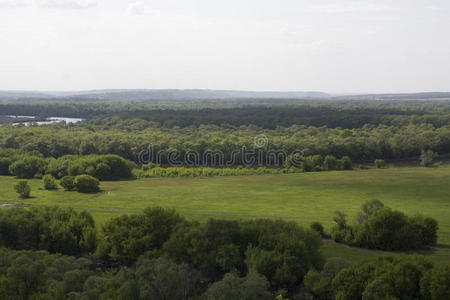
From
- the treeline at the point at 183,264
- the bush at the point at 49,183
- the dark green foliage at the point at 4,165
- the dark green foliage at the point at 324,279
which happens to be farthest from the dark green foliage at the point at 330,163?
the dark green foliage at the point at 324,279

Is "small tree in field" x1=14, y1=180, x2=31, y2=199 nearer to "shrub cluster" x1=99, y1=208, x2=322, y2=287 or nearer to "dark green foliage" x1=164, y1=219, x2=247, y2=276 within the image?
"shrub cluster" x1=99, y1=208, x2=322, y2=287

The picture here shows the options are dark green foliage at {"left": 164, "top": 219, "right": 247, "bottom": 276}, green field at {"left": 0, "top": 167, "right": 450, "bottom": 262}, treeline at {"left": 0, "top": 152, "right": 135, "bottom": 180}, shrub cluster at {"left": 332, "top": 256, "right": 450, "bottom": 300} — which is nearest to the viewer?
shrub cluster at {"left": 332, "top": 256, "right": 450, "bottom": 300}

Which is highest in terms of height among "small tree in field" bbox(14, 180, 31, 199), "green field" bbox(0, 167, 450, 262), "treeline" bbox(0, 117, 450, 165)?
"treeline" bbox(0, 117, 450, 165)

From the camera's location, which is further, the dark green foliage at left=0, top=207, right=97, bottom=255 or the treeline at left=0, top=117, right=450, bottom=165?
the treeline at left=0, top=117, right=450, bottom=165

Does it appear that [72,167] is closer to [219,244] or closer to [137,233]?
[137,233]

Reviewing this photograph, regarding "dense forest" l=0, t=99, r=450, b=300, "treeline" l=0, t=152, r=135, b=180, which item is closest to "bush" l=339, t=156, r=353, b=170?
"treeline" l=0, t=152, r=135, b=180
